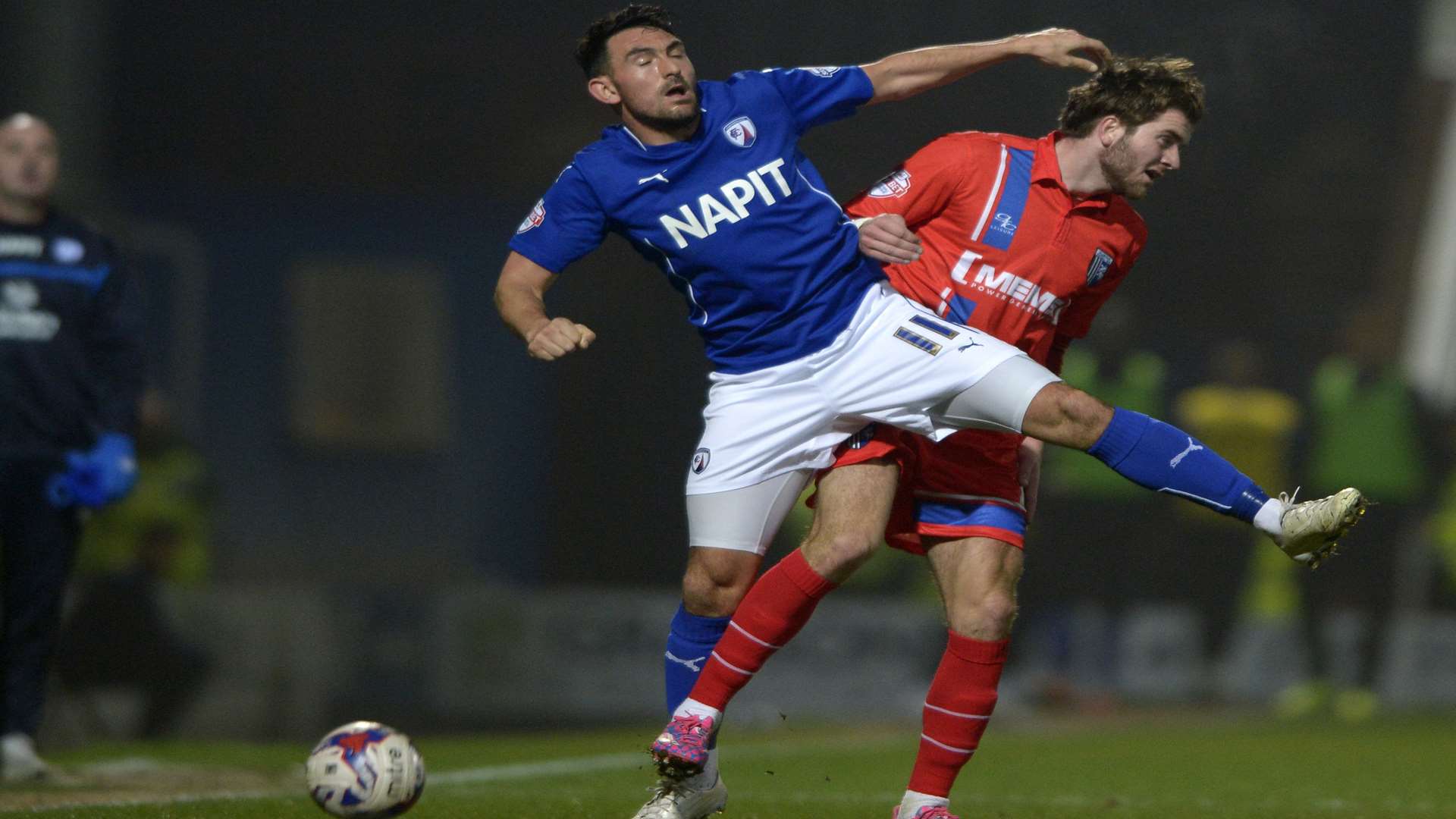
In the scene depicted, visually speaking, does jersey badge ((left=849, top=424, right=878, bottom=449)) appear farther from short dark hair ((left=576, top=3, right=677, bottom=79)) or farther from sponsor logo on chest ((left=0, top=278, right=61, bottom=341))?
sponsor logo on chest ((left=0, top=278, right=61, bottom=341))

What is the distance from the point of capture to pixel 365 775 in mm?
4461

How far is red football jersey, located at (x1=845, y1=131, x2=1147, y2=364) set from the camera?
16.1 ft

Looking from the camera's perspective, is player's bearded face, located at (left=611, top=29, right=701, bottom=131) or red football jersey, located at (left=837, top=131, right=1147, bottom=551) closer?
player's bearded face, located at (left=611, top=29, right=701, bottom=131)

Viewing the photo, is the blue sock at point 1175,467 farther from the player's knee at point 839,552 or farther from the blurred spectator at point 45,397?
the blurred spectator at point 45,397

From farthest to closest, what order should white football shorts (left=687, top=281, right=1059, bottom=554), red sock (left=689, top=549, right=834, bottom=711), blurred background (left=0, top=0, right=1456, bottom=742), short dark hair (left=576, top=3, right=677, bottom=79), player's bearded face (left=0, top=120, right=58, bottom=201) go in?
blurred background (left=0, top=0, right=1456, bottom=742) < player's bearded face (left=0, top=120, right=58, bottom=201) < short dark hair (left=576, top=3, right=677, bottom=79) < red sock (left=689, top=549, right=834, bottom=711) < white football shorts (left=687, top=281, right=1059, bottom=554)

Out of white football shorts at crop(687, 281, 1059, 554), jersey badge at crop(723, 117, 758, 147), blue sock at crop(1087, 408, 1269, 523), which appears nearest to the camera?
blue sock at crop(1087, 408, 1269, 523)

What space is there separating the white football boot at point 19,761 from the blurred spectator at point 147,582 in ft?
9.36

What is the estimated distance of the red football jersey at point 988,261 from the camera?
4.88m

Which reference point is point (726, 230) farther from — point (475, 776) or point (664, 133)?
point (475, 776)

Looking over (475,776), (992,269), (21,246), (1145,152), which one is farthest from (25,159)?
Answer: (1145,152)

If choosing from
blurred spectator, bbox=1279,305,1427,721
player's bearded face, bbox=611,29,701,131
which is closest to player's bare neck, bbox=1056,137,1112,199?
player's bearded face, bbox=611,29,701,131

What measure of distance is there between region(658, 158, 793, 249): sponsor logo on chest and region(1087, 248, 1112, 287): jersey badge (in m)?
0.86

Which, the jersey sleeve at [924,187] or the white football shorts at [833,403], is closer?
the white football shorts at [833,403]

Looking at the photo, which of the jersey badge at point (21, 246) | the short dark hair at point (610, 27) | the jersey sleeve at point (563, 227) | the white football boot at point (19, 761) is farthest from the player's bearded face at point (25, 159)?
the jersey sleeve at point (563, 227)
